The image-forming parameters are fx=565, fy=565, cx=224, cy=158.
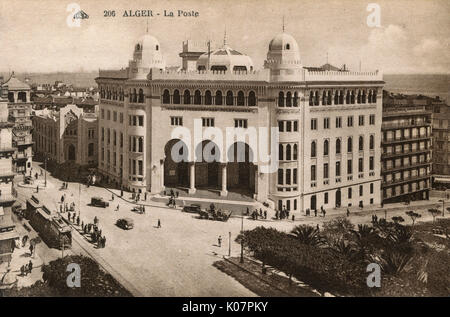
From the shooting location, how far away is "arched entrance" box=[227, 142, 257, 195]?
55.2 metres

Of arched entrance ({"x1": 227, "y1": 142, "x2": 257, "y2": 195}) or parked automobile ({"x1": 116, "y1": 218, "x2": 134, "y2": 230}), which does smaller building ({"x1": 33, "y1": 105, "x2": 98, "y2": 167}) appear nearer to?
arched entrance ({"x1": 227, "y1": 142, "x2": 257, "y2": 195})

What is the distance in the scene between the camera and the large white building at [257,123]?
53.3 meters

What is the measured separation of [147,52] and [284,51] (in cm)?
1417

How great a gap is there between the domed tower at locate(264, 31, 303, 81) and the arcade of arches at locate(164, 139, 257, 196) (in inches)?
304

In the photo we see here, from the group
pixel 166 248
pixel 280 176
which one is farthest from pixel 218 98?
pixel 166 248

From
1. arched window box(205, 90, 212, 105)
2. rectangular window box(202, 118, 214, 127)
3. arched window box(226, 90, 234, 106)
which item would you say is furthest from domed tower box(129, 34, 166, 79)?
arched window box(226, 90, 234, 106)

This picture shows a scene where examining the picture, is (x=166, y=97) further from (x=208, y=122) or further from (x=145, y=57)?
(x=208, y=122)

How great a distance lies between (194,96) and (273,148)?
9.52 m

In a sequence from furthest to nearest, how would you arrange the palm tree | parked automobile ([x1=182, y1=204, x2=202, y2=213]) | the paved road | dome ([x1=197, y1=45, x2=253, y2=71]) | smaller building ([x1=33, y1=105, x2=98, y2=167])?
smaller building ([x1=33, y1=105, x2=98, y2=167]) → dome ([x1=197, y1=45, x2=253, y2=71]) → parked automobile ([x1=182, y1=204, x2=202, y2=213]) → the palm tree → the paved road

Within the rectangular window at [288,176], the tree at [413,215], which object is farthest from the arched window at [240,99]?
the tree at [413,215]

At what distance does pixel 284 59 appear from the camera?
52.9 m
